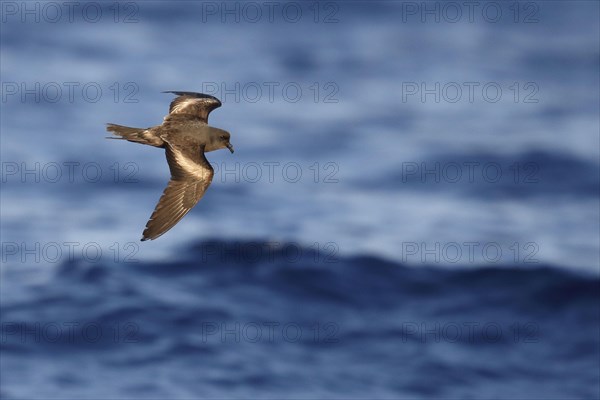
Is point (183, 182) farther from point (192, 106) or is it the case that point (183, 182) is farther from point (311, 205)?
point (311, 205)

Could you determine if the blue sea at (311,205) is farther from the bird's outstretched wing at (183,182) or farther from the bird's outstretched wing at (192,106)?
the bird's outstretched wing at (183,182)

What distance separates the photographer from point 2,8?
40750 millimetres

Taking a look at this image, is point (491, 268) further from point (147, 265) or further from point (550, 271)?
point (147, 265)

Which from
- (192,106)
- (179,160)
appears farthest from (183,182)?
(192,106)

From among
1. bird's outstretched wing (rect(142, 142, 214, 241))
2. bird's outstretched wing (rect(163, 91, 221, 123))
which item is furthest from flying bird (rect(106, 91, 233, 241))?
bird's outstretched wing (rect(163, 91, 221, 123))

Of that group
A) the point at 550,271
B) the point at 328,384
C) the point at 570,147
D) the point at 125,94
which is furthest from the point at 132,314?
the point at 570,147

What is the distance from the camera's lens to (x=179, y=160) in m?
13.4

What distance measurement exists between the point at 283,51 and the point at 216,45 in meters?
2.17

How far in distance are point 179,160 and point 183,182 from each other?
0.25 meters

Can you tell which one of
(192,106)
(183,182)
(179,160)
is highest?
(192,106)

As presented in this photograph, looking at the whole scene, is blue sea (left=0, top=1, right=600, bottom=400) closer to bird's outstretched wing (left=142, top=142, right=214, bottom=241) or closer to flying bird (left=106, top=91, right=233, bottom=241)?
flying bird (left=106, top=91, right=233, bottom=241)

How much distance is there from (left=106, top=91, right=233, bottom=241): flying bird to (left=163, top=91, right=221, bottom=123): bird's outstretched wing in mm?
437

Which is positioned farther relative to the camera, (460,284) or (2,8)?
(2,8)

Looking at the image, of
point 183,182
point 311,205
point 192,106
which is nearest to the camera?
point 183,182
